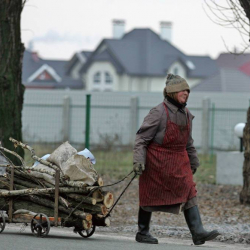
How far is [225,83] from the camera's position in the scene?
5694cm

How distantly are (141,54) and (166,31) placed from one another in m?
8.10

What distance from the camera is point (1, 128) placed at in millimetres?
12984

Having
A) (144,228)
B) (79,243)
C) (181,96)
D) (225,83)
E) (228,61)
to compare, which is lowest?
(79,243)

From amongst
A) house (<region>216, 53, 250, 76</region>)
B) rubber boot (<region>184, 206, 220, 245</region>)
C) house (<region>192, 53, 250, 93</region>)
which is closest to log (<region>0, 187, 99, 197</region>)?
rubber boot (<region>184, 206, 220, 245</region>)

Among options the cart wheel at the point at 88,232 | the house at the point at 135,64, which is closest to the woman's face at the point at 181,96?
the cart wheel at the point at 88,232

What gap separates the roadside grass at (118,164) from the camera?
18.8m

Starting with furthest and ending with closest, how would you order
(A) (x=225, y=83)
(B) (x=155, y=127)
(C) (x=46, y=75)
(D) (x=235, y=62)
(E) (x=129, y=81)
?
1. (D) (x=235, y=62)
2. (C) (x=46, y=75)
3. (E) (x=129, y=81)
4. (A) (x=225, y=83)
5. (B) (x=155, y=127)

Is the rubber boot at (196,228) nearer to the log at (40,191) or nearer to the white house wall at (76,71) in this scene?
the log at (40,191)

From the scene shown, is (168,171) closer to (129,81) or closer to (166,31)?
(129,81)

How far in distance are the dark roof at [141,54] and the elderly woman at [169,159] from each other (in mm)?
65865

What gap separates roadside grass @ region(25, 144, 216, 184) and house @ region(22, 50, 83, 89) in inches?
2122

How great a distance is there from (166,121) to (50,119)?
16633 millimetres

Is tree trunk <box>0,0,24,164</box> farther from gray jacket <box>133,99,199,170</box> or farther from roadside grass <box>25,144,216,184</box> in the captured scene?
roadside grass <box>25,144,216,184</box>

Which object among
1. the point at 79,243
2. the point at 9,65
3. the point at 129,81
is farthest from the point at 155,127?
the point at 129,81
